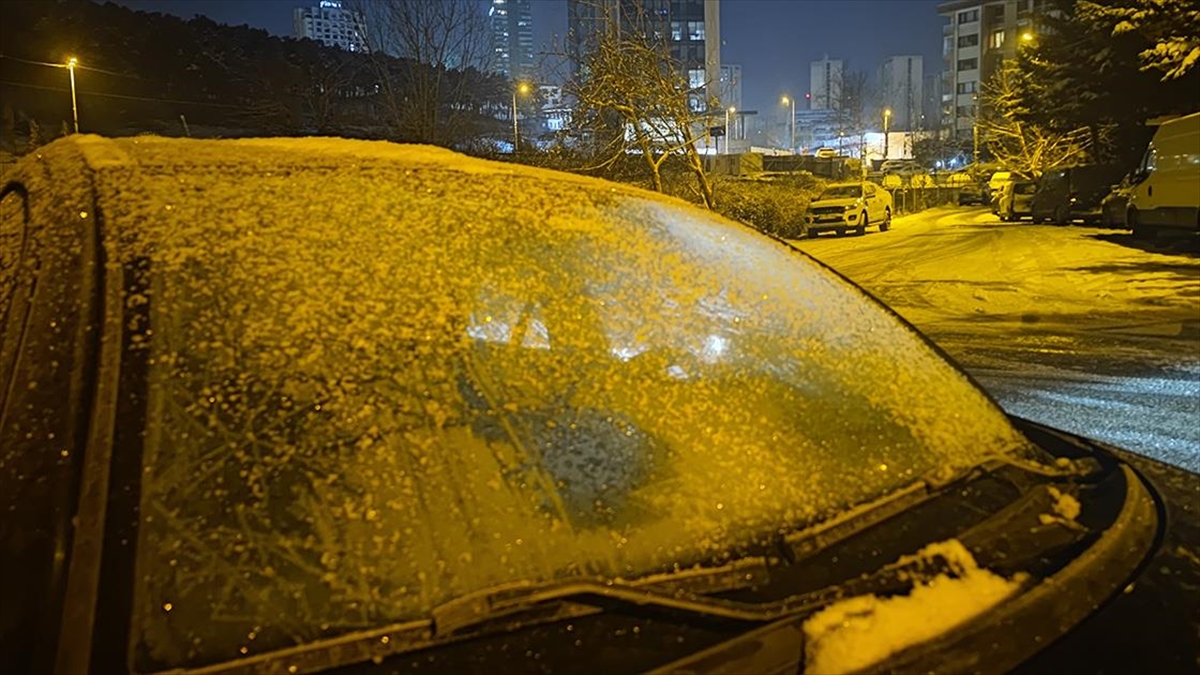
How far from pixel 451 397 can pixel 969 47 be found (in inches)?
4238

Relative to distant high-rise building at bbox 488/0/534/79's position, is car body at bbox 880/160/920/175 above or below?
below

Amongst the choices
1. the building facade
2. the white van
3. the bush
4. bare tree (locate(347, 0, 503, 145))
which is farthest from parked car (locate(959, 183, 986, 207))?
the building facade

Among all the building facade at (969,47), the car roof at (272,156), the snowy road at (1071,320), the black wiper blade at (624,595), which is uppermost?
the building facade at (969,47)

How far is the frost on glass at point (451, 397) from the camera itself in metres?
1.32

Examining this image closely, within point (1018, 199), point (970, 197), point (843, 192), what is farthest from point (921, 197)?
point (843, 192)

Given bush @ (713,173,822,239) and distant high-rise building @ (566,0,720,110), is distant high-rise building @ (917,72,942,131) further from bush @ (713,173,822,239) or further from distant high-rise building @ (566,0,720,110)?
distant high-rise building @ (566,0,720,110)

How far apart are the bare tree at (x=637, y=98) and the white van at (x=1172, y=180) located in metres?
8.57

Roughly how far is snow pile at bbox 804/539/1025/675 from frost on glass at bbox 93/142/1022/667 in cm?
Answer: 21

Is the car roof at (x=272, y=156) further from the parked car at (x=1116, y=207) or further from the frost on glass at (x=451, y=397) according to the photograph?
the parked car at (x=1116, y=207)

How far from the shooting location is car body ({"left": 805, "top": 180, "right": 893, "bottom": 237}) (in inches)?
1042

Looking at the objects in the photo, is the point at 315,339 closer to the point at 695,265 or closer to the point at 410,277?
the point at 410,277

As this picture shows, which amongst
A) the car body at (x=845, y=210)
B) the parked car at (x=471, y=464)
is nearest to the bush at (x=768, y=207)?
the car body at (x=845, y=210)

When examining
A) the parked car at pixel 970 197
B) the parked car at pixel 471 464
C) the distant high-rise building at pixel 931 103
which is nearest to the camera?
the parked car at pixel 471 464

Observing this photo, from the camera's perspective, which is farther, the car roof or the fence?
the fence
